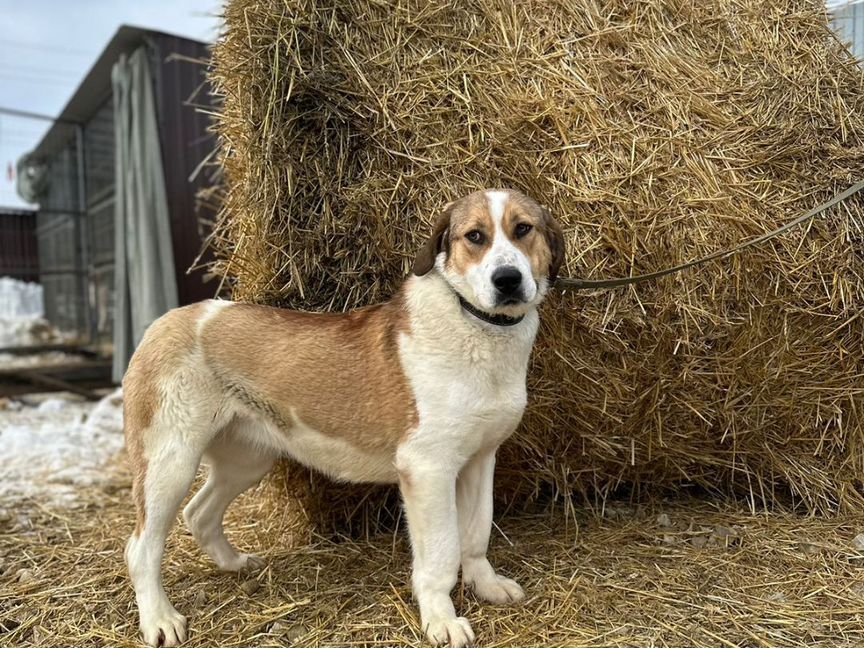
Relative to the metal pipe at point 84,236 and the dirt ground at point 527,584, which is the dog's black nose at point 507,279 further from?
the metal pipe at point 84,236

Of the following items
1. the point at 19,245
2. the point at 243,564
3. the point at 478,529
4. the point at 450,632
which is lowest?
the point at 243,564

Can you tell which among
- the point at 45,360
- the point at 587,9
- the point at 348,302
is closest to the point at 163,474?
the point at 348,302

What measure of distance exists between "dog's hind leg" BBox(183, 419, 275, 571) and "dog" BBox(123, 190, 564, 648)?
0.14m

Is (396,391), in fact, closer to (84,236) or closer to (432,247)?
(432,247)

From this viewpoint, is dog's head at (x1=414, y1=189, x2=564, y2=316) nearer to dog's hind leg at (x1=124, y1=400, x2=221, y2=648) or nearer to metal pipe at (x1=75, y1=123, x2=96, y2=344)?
dog's hind leg at (x1=124, y1=400, x2=221, y2=648)

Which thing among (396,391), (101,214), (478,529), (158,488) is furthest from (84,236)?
(478,529)

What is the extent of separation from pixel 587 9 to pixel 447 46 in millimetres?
772

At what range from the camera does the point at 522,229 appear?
2.68m

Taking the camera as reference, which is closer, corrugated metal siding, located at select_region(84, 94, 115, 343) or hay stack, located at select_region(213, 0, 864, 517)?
hay stack, located at select_region(213, 0, 864, 517)

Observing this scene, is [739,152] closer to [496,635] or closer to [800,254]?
[800,254]

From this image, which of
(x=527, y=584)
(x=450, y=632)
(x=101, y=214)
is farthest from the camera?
(x=101, y=214)

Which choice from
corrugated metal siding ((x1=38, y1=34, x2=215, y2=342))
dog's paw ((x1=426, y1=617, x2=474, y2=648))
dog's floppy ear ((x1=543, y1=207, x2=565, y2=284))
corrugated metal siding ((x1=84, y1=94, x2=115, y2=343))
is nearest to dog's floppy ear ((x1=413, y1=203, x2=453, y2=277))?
dog's floppy ear ((x1=543, y1=207, x2=565, y2=284))

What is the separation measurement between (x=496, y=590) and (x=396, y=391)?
3.18 ft

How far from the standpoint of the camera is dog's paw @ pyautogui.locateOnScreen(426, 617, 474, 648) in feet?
8.45
